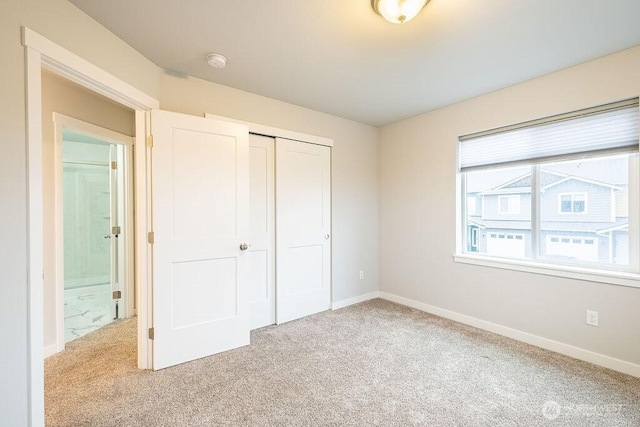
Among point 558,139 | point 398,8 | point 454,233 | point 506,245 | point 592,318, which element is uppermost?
point 398,8

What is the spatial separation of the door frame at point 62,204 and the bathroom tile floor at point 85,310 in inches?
11.5

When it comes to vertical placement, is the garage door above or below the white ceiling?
below

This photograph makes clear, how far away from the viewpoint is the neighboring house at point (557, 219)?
2275 millimetres

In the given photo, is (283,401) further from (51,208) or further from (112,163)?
(112,163)

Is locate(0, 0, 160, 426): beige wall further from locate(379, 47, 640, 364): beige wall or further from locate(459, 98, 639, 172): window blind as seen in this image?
locate(459, 98, 639, 172): window blind

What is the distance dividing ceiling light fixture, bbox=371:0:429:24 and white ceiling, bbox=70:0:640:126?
0.29ft

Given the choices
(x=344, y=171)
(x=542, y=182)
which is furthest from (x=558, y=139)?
(x=344, y=171)

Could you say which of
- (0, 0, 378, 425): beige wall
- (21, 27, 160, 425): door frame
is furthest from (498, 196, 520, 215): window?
(21, 27, 160, 425): door frame

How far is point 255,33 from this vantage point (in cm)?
191

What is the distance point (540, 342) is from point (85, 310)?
5013mm

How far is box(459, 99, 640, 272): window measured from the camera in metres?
2.21

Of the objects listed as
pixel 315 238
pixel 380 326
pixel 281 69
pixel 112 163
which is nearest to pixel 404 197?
pixel 315 238

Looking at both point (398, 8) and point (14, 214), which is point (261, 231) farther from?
point (398, 8)

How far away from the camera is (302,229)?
3.28 m
